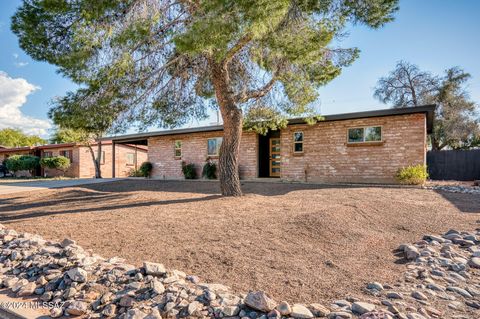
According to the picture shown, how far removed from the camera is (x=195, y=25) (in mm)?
4551

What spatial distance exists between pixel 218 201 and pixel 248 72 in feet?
13.8

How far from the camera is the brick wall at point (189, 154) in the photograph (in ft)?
43.7

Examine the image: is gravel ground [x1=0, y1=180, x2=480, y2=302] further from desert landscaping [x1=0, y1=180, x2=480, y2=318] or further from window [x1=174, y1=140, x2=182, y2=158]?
window [x1=174, y1=140, x2=182, y2=158]

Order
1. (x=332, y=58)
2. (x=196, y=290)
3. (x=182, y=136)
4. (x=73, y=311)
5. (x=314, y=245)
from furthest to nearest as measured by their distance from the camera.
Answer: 1. (x=182, y=136)
2. (x=332, y=58)
3. (x=314, y=245)
4. (x=196, y=290)
5. (x=73, y=311)

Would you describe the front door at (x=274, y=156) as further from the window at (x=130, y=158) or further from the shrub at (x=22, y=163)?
the shrub at (x=22, y=163)

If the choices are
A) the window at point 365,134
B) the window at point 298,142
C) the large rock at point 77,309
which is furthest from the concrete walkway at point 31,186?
the window at point 365,134

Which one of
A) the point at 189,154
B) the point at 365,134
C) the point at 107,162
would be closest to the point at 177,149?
the point at 189,154

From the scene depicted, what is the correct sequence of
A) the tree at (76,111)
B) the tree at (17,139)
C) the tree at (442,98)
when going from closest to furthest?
the tree at (76,111) → the tree at (442,98) → the tree at (17,139)

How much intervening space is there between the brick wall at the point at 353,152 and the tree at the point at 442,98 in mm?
11693

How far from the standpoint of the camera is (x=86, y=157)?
22297mm

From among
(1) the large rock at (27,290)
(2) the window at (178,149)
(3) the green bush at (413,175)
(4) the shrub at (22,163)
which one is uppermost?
(2) the window at (178,149)

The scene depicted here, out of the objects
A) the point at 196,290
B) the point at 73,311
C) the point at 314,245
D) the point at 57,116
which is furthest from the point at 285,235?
the point at 57,116

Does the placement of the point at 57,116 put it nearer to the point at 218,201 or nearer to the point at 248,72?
the point at 218,201

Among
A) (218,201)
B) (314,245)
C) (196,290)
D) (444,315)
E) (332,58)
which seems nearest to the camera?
(444,315)
